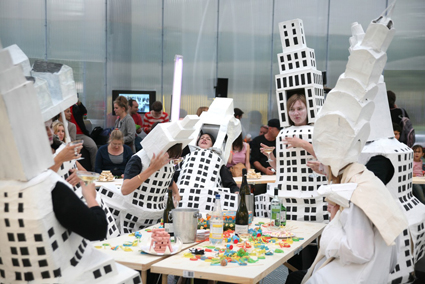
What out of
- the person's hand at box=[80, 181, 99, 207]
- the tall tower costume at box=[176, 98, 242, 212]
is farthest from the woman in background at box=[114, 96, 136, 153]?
the person's hand at box=[80, 181, 99, 207]

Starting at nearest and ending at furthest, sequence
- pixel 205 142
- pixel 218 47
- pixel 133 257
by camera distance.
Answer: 1. pixel 133 257
2. pixel 205 142
3. pixel 218 47

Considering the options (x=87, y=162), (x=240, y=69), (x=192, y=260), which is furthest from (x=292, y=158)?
(x=240, y=69)

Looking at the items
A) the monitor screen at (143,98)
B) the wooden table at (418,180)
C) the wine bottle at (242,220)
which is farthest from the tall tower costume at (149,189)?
the monitor screen at (143,98)

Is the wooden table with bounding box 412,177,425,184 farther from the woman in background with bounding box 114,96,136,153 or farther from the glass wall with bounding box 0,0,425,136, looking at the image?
the glass wall with bounding box 0,0,425,136

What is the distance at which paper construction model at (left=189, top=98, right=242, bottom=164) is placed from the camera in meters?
5.24

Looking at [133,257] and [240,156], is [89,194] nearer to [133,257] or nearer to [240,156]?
[133,257]

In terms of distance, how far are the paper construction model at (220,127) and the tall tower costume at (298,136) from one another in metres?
0.73

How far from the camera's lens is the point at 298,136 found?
15.1 ft

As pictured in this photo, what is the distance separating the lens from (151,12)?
11805 mm

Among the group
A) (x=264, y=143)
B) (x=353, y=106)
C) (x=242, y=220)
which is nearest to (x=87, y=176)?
(x=242, y=220)

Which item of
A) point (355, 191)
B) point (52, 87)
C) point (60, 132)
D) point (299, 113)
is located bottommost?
point (60, 132)

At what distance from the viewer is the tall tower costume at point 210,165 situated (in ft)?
15.6

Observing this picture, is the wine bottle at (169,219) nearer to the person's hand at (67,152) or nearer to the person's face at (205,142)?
the person's hand at (67,152)

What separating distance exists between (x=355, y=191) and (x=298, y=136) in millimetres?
1759
